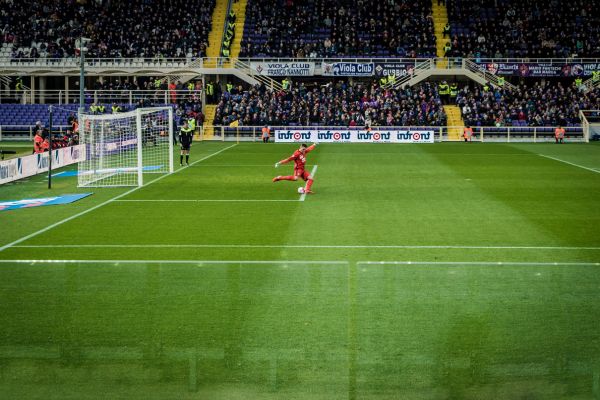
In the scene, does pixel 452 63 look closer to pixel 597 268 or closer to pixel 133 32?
pixel 133 32

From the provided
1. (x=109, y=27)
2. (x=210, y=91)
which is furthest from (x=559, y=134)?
(x=109, y=27)

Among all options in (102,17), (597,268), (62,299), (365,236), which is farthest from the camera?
(102,17)

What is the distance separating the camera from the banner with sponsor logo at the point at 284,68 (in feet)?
184

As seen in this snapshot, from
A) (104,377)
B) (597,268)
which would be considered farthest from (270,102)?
(104,377)

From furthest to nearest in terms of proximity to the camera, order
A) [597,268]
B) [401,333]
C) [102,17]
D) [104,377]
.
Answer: [102,17]
[597,268]
[401,333]
[104,377]

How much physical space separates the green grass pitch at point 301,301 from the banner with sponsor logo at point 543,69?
35366 millimetres

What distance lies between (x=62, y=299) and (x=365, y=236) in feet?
24.2

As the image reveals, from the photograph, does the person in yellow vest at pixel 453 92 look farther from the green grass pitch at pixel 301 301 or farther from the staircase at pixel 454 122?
the green grass pitch at pixel 301 301

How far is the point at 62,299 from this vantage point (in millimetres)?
10594

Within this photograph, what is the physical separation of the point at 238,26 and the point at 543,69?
22.7m

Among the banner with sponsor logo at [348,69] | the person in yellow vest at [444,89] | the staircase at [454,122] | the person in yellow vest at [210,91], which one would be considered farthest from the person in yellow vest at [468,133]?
the person in yellow vest at [210,91]

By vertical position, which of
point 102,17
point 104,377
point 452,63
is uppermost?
point 102,17

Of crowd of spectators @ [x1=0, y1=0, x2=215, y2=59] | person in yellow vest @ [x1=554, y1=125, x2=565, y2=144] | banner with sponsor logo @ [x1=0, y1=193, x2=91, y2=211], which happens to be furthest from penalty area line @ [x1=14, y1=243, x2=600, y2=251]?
crowd of spectators @ [x1=0, y1=0, x2=215, y2=59]

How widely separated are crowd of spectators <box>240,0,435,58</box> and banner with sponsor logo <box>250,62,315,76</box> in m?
1.52
